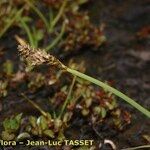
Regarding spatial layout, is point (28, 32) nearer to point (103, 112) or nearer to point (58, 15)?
point (58, 15)

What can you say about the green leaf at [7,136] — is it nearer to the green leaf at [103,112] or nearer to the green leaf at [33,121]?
the green leaf at [33,121]

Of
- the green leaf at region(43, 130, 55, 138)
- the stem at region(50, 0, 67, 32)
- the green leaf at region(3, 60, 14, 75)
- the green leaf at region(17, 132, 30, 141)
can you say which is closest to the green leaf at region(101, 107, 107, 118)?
the green leaf at region(43, 130, 55, 138)

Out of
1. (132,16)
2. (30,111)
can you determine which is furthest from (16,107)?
(132,16)

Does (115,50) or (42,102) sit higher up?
(115,50)

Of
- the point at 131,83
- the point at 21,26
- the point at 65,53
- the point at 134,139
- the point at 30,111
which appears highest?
the point at 21,26

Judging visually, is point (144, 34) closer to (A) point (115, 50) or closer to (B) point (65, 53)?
(A) point (115, 50)

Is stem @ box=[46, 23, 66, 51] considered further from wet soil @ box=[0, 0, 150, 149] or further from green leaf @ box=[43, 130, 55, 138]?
green leaf @ box=[43, 130, 55, 138]

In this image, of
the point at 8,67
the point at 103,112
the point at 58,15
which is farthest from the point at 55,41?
the point at 103,112

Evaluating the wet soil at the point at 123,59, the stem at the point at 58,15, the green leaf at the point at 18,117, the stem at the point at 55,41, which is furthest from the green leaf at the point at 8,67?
the stem at the point at 58,15

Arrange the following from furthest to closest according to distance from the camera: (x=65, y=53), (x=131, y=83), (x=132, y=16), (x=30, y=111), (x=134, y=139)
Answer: (x=132, y=16) → (x=65, y=53) → (x=131, y=83) → (x=30, y=111) → (x=134, y=139)
